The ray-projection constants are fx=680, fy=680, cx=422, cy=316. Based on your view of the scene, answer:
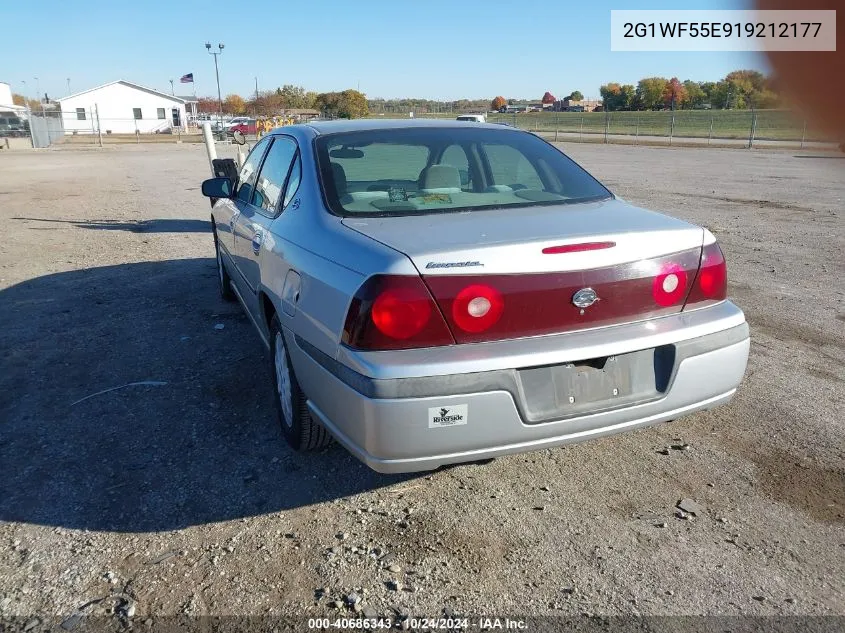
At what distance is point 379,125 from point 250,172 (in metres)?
1.32

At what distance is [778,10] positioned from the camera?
62 centimetres

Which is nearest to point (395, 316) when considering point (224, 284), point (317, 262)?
point (317, 262)

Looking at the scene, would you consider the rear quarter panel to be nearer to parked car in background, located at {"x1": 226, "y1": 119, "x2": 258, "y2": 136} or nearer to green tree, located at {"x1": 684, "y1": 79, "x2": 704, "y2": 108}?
green tree, located at {"x1": 684, "y1": 79, "x2": 704, "y2": 108}

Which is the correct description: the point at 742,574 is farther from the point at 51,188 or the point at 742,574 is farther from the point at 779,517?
the point at 51,188

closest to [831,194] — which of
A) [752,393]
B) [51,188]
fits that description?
[752,393]

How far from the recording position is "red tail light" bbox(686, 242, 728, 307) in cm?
291

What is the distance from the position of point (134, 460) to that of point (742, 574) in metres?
2.77

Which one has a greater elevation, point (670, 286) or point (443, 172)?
point (443, 172)

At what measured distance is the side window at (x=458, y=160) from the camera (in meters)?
3.79

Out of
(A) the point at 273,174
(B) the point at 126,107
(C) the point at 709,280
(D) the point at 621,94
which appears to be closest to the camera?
(C) the point at 709,280

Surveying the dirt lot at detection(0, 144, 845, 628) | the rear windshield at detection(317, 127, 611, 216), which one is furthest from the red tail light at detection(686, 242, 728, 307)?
the rear windshield at detection(317, 127, 611, 216)

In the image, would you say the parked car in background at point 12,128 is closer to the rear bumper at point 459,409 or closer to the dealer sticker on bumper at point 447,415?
the rear bumper at point 459,409

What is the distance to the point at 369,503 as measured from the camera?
9.93 feet

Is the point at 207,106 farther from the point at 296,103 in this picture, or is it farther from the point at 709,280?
the point at 709,280
